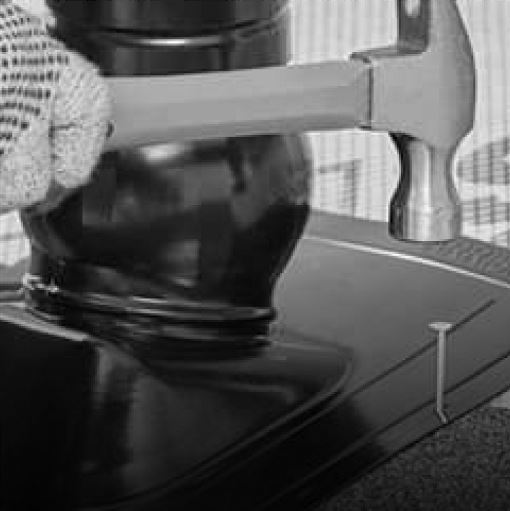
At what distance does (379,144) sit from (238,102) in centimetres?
68

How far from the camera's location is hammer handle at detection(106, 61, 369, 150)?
0.52 metres

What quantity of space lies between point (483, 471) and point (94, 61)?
16.9 inches

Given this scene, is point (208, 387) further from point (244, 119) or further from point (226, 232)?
point (244, 119)

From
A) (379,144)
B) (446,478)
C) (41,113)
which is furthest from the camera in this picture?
(379,144)

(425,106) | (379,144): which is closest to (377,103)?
(425,106)

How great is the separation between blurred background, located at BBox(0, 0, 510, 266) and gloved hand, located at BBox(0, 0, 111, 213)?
0.51 metres

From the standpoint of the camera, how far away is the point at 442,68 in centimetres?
61

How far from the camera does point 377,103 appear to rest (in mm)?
592

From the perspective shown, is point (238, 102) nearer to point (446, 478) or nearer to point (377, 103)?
point (377, 103)

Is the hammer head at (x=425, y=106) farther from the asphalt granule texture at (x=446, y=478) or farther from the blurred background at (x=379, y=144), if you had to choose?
the blurred background at (x=379, y=144)

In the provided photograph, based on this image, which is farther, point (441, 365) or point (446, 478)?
point (446, 478)

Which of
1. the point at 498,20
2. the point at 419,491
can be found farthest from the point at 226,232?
the point at 498,20

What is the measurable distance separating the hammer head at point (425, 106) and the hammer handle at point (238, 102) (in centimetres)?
2

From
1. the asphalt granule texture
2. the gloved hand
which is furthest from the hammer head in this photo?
the asphalt granule texture
